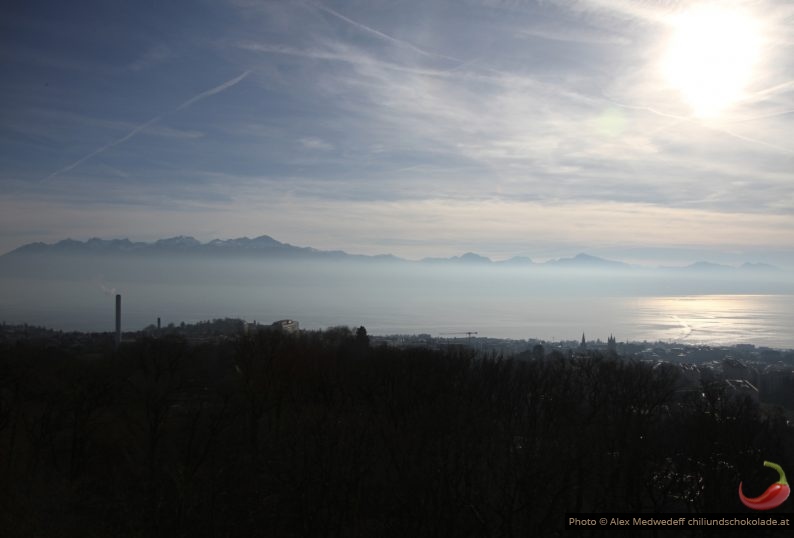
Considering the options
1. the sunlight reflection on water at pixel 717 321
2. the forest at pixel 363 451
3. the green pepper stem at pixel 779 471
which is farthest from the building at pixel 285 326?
the sunlight reflection on water at pixel 717 321

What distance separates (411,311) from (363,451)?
287 feet

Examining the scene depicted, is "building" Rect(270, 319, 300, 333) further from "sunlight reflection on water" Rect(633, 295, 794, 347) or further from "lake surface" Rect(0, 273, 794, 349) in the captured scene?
"sunlight reflection on water" Rect(633, 295, 794, 347)

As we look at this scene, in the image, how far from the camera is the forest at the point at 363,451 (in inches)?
277

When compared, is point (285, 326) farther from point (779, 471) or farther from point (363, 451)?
point (779, 471)

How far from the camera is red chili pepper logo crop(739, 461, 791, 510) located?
682 cm

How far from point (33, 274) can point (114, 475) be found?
95813mm

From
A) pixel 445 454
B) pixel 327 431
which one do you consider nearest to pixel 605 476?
pixel 445 454

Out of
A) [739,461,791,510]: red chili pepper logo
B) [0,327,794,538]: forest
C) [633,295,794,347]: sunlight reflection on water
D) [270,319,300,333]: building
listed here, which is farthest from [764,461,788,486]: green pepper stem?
[633,295,794,347]: sunlight reflection on water

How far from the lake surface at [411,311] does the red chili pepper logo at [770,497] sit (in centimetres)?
5277

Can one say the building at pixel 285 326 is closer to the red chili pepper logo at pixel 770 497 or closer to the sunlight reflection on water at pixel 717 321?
the red chili pepper logo at pixel 770 497

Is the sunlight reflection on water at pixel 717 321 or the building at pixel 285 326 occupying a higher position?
the building at pixel 285 326

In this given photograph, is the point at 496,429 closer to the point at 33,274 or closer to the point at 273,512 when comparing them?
the point at 273,512

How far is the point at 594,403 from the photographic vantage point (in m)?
11.7

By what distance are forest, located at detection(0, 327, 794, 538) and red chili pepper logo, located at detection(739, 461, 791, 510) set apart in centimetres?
11
